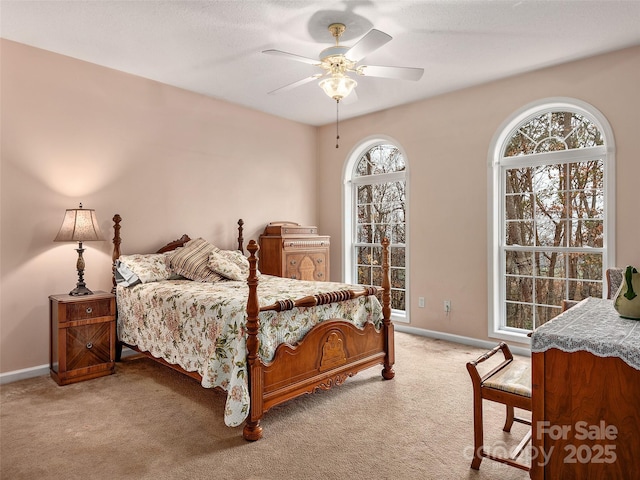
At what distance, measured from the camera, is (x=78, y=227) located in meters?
3.38

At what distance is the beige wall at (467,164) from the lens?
11.3 feet

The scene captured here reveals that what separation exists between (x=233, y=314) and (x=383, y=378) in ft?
4.95

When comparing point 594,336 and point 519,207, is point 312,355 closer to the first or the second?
point 594,336

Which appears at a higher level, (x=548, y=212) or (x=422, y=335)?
(x=548, y=212)

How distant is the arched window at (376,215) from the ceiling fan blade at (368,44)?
2416 mm

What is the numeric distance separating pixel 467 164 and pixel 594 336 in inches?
122

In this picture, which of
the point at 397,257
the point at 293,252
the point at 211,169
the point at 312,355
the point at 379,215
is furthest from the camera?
the point at 379,215

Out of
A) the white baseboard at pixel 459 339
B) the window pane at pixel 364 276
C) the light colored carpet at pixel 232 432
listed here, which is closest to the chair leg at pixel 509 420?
the light colored carpet at pixel 232 432

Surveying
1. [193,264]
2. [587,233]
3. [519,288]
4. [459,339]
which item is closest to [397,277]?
[459,339]

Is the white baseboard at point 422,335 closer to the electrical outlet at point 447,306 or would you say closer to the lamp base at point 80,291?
the electrical outlet at point 447,306

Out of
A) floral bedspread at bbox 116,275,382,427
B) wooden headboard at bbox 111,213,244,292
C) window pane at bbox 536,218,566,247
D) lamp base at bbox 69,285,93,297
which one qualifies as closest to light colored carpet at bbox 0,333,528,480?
floral bedspread at bbox 116,275,382,427

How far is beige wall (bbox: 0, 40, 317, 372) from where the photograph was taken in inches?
132

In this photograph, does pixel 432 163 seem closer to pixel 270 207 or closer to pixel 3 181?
pixel 270 207

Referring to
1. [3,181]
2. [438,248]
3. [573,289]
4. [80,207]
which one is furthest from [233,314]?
[573,289]
